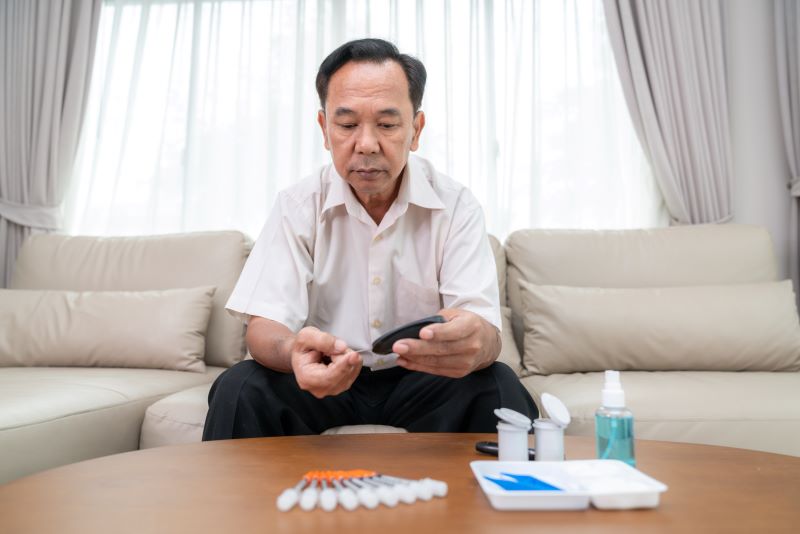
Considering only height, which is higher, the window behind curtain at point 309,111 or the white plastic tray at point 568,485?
the window behind curtain at point 309,111

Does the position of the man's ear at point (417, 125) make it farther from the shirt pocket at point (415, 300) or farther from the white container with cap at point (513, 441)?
the white container with cap at point (513, 441)

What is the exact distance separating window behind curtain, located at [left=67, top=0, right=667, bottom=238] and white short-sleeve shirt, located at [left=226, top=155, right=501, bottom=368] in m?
1.14

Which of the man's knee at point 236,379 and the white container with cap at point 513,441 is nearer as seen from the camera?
the white container with cap at point 513,441

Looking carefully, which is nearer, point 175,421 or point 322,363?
point 322,363

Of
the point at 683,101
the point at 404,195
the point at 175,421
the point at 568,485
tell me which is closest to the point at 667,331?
the point at 404,195

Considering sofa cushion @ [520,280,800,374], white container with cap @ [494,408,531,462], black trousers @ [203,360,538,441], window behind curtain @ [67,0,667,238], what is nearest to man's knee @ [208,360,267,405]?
black trousers @ [203,360,538,441]

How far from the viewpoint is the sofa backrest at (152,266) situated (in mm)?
2199

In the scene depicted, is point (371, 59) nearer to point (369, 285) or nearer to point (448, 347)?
point (369, 285)

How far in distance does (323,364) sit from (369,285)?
453 mm

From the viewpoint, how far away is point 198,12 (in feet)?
9.30

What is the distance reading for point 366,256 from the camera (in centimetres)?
159

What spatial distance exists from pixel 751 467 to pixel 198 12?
2840mm

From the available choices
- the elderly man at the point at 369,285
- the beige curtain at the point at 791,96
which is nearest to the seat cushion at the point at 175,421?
the elderly man at the point at 369,285

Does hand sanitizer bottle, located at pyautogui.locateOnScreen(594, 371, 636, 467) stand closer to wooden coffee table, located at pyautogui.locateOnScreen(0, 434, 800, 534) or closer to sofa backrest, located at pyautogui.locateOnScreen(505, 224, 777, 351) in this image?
wooden coffee table, located at pyautogui.locateOnScreen(0, 434, 800, 534)
